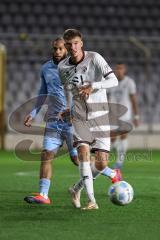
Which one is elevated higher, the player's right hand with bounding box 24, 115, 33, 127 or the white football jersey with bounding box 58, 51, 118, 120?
the white football jersey with bounding box 58, 51, 118, 120

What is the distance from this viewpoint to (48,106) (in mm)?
8531

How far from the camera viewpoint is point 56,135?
27.0 ft

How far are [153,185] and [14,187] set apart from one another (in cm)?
194

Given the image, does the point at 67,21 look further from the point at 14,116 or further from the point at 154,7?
the point at 14,116

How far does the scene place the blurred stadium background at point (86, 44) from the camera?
57.7ft

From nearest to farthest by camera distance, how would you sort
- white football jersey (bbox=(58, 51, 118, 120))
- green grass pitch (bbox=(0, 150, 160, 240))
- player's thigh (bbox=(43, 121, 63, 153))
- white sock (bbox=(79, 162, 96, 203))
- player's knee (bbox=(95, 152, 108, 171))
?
green grass pitch (bbox=(0, 150, 160, 240)), white sock (bbox=(79, 162, 96, 203)), white football jersey (bbox=(58, 51, 118, 120)), player's knee (bbox=(95, 152, 108, 171)), player's thigh (bbox=(43, 121, 63, 153))

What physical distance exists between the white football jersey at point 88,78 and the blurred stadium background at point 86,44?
975 centimetres

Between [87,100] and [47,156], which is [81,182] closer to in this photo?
[47,156]

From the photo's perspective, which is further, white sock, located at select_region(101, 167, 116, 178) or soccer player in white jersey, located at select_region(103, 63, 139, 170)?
soccer player in white jersey, located at select_region(103, 63, 139, 170)

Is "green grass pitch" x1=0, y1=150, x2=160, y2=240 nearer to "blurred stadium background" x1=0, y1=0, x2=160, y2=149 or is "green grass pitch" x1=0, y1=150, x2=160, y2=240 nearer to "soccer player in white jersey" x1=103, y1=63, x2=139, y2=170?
"soccer player in white jersey" x1=103, y1=63, x2=139, y2=170

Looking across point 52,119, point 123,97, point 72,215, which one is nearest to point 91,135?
point 72,215

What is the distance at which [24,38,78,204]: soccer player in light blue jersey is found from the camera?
795 centimetres

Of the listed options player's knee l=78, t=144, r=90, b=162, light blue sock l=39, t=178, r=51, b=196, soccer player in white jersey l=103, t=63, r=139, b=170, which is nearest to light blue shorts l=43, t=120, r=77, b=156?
light blue sock l=39, t=178, r=51, b=196

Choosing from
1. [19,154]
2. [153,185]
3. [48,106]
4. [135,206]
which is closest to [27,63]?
[19,154]
